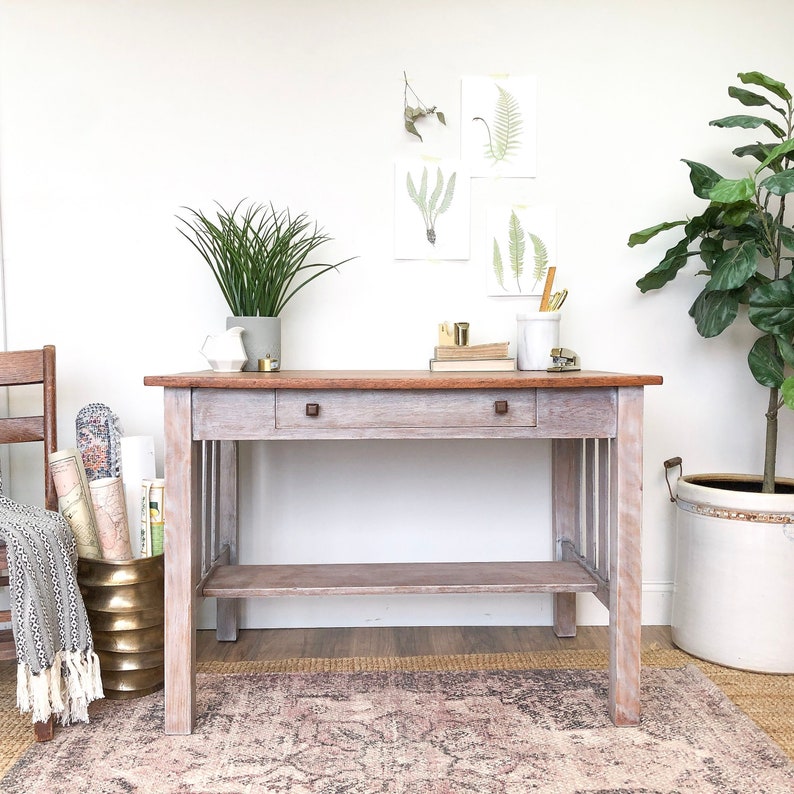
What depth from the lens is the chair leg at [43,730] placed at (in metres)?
1.68

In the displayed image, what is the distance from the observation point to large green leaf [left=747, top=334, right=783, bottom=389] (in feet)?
7.17

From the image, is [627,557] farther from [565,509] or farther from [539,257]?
[539,257]

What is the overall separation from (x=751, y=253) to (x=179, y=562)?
5.73ft

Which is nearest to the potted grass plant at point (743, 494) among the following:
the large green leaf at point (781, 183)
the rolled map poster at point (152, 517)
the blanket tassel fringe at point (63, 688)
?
the large green leaf at point (781, 183)

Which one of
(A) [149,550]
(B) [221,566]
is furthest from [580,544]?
(A) [149,550]

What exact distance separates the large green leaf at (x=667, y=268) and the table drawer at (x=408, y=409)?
0.80 metres

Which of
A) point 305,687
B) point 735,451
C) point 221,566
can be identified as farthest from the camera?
point 735,451

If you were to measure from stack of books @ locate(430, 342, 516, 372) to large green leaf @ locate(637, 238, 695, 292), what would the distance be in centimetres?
53

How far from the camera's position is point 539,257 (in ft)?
7.93

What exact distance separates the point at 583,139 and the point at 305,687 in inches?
74.1

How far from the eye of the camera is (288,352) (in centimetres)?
242

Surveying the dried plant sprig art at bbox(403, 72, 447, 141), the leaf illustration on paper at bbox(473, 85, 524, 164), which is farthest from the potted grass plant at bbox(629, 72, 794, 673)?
the dried plant sprig art at bbox(403, 72, 447, 141)

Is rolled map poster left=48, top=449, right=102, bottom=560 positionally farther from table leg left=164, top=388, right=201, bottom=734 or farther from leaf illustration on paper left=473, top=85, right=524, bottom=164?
leaf illustration on paper left=473, top=85, right=524, bottom=164

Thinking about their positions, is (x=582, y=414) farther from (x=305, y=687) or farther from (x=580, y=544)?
(x=305, y=687)
